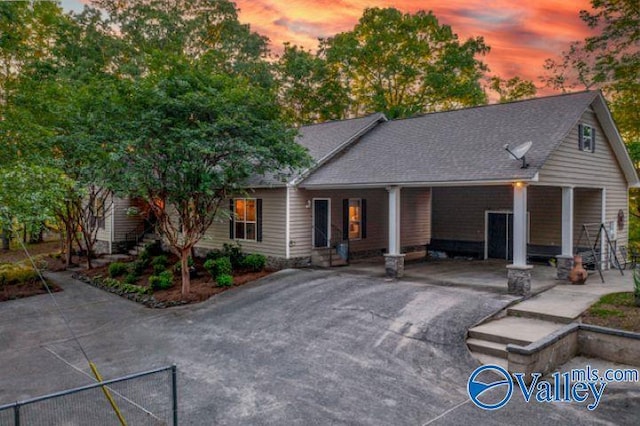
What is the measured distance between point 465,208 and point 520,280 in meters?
7.98

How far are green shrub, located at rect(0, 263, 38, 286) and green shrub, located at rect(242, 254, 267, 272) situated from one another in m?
7.82

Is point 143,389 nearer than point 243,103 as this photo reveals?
Yes

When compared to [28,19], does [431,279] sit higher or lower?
lower

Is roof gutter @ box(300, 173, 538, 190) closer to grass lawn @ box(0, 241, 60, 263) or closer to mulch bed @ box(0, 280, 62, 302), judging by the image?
mulch bed @ box(0, 280, 62, 302)

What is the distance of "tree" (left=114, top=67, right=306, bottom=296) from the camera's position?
11586 millimetres

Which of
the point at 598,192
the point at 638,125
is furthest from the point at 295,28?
the point at 638,125

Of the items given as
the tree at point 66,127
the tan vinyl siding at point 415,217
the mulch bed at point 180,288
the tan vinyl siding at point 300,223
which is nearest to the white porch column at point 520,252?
the tan vinyl siding at point 300,223

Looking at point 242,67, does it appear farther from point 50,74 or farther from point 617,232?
point 617,232

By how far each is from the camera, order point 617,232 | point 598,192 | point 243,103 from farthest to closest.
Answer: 1. point 617,232
2. point 598,192
3. point 243,103

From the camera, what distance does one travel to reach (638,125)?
2294 cm

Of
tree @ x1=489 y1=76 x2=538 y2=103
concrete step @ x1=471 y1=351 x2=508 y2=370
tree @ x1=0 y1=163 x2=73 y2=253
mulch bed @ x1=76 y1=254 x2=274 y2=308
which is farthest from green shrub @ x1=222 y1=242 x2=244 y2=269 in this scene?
tree @ x1=489 y1=76 x2=538 y2=103

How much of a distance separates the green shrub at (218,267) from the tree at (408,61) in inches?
746

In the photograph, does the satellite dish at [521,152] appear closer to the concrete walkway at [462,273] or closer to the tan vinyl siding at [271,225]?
the concrete walkway at [462,273]

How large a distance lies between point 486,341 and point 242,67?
22401 millimetres
